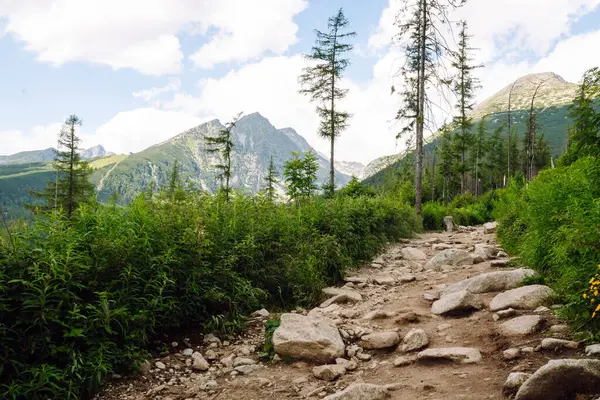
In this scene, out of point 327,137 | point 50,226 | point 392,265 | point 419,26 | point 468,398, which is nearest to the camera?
point 468,398

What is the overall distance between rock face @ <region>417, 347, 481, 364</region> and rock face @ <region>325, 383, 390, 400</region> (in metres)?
0.81

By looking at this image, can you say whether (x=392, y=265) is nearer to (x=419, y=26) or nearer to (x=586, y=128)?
(x=586, y=128)

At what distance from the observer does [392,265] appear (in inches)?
388

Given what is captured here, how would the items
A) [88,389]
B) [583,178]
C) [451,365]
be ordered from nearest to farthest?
1. [88,389]
2. [451,365]
3. [583,178]

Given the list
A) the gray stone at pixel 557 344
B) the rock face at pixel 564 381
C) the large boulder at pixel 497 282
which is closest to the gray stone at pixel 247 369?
the rock face at pixel 564 381

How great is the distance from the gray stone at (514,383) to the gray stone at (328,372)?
63.1 inches

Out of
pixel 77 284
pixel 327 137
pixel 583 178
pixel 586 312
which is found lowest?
pixel 586 312

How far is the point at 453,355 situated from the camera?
3982 millimetres

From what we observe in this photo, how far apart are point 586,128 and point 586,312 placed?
2.10m

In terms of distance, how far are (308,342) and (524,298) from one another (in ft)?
9.42

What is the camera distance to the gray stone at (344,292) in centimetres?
682

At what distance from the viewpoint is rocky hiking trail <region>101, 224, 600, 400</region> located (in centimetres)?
331

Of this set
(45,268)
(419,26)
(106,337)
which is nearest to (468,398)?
(106,337)

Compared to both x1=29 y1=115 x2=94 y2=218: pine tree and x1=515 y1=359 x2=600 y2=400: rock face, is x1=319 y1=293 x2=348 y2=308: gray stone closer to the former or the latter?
x1=515 y1=359 x2=600 y2=400: rock face
